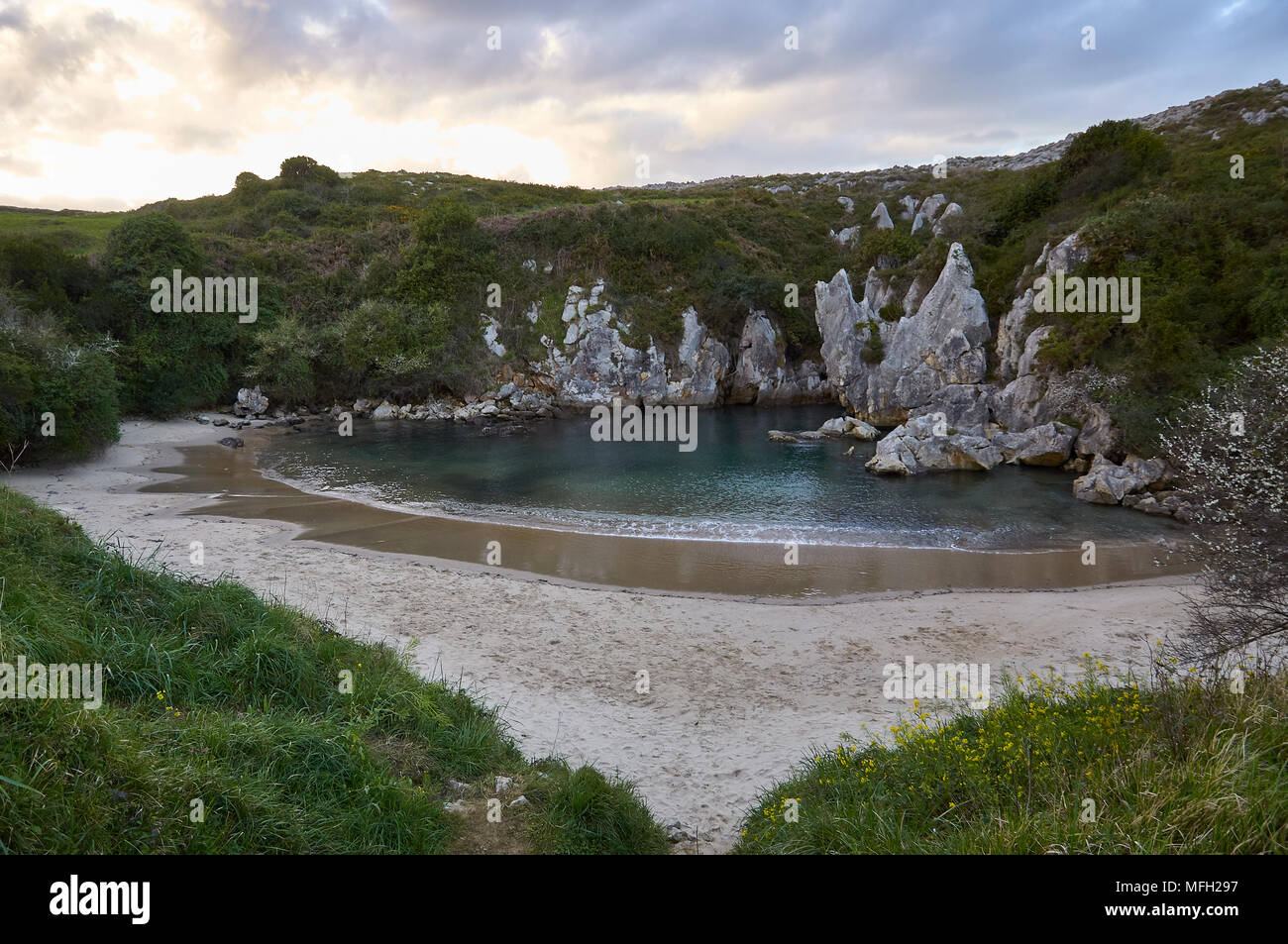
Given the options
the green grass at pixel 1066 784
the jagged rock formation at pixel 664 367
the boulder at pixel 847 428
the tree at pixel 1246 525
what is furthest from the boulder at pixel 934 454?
the jagged rock formation at pixel 664 367

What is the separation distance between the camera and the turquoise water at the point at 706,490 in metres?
18.0

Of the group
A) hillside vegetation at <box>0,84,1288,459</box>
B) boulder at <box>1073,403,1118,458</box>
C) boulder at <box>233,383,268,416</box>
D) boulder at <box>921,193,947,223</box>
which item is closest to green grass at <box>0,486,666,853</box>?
hillside vegetation at <box>0,84,1288,459</box>

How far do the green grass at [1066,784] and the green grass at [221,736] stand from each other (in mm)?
1551

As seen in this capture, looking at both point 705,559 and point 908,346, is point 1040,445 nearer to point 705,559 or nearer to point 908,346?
point 908,346

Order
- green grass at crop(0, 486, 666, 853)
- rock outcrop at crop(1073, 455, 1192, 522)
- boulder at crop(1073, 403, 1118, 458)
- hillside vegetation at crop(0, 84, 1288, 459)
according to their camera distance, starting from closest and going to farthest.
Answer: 1. green grass at crop(0, 486, 666, 853)
2. rock outcrop at crop(1073, 455, 1192, 522)
3. hillside vegetation at crop(0, 84, 1288, 459)
4. boulder at crop(1073, 403, 1118, 458)

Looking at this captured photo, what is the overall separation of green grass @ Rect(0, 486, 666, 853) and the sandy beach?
127cm

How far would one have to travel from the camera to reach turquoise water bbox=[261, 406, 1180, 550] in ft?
59.1

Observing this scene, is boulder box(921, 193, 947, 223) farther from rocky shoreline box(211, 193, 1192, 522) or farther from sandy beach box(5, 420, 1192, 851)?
sandy beach box(5, 420, 1192, 851)

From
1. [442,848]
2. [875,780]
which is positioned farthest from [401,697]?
[875,780]
